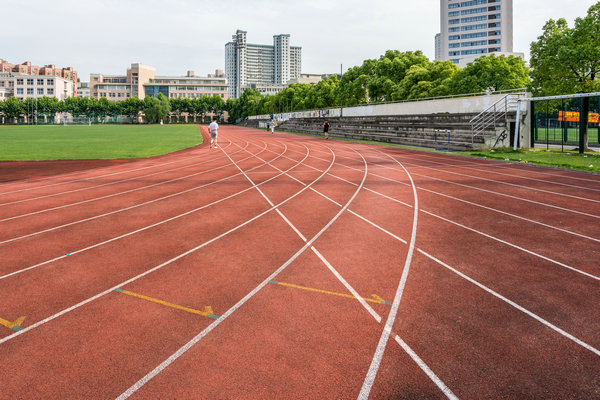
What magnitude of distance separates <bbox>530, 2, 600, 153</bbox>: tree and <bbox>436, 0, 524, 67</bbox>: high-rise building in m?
87.8

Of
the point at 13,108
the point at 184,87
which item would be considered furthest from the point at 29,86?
the point at 184,87

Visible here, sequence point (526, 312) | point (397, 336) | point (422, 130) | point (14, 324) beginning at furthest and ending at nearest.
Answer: point (422, 130), point (526, 312), point (14, 324), point (397, 336)

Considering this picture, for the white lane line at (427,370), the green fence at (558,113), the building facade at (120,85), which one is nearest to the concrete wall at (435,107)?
the green fence at (558,113)

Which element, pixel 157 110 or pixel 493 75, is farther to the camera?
pixel 157 110

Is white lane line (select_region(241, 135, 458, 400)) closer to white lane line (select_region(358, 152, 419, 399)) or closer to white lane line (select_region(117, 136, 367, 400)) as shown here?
white lane line (select_region(358, 152, 419, 399))

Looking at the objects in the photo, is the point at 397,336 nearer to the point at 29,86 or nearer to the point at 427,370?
the point at 427,370

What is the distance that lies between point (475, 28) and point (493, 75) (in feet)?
276

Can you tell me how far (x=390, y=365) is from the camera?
335 centimetres

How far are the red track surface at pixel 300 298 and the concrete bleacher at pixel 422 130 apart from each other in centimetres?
1566

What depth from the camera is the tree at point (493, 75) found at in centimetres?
3438

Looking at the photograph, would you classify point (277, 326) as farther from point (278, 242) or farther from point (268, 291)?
point (278, 242)

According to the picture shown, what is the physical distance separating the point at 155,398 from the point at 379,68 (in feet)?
179

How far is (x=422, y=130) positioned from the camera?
3092 centimetres

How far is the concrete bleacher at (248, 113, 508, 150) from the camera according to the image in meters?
24.4
